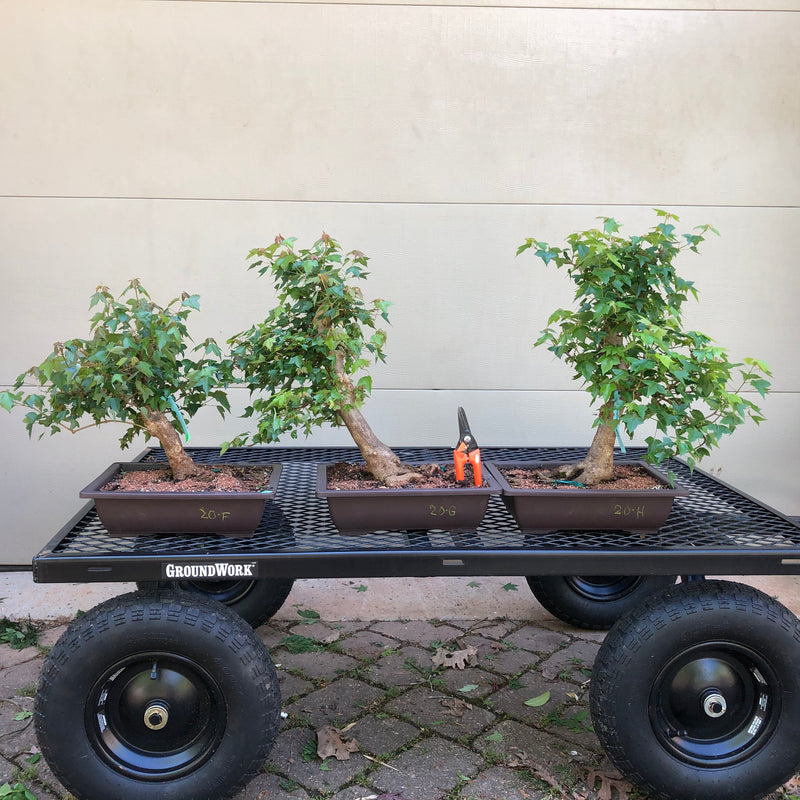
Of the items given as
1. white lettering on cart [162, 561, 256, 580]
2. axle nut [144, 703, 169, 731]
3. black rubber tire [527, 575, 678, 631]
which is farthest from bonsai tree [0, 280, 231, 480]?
black rubber tire [527, 575, 678, 631]

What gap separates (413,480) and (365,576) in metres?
0.36

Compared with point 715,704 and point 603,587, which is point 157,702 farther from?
point 603,587

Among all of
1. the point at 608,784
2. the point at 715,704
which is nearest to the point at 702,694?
the point at 715,704

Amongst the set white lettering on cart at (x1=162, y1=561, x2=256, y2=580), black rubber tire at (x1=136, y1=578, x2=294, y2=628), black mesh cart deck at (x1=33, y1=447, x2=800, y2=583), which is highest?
black mesh cart deck at (x1=33, y1=447, x2=800, y2=583)

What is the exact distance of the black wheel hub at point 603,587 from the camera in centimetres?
326

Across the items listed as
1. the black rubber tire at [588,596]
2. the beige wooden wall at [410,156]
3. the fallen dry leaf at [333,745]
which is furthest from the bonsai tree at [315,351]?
the beige wooden wall at [410,156]

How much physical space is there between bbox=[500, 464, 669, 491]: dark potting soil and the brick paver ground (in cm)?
88

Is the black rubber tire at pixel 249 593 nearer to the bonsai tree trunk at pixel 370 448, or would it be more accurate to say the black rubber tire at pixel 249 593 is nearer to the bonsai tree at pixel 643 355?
the bonsai tree trunk at pixel 370 448

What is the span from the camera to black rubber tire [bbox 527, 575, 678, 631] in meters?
3.25

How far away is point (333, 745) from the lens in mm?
2518

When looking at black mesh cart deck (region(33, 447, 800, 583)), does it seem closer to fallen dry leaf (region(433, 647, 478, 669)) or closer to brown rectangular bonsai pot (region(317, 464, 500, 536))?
brown rectangular bonsai pot (region(317, 464, 500, 536))

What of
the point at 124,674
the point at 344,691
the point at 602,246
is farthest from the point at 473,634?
the point at 602,246

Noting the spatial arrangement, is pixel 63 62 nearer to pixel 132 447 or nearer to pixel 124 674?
pixel 132 447

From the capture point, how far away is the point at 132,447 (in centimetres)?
380
